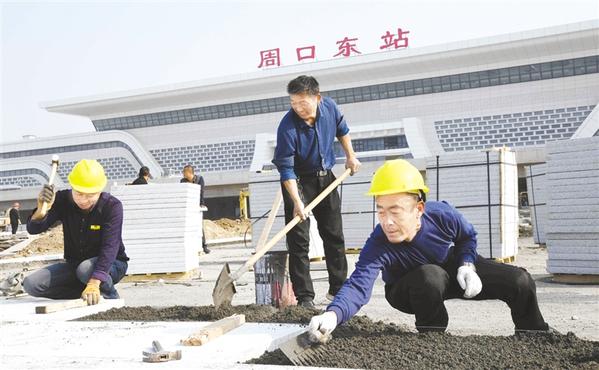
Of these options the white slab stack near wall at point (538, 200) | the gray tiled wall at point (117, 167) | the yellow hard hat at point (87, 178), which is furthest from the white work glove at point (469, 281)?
the gray tiled wall at point (117, 167)

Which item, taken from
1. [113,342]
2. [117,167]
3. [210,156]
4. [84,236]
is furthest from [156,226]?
[117,167]

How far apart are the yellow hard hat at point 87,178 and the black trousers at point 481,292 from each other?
239cm

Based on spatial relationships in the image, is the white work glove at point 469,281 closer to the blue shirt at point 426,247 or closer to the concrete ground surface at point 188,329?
the blue shirt at point 426,247

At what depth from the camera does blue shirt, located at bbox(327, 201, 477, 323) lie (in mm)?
3012

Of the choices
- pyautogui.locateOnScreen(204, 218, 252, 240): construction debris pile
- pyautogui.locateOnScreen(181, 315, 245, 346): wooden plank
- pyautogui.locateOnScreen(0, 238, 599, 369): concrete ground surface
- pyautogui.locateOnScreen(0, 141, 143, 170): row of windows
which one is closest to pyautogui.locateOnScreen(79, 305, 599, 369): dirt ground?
pyautogui.locateOnScreen(0, 238, 599, 369): concrete ground surface

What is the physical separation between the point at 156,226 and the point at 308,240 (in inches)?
164

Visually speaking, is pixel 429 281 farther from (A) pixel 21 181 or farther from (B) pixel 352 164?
(A) pixel 21 181

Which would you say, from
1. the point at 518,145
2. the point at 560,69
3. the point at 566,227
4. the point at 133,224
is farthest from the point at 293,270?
the point at 560,69

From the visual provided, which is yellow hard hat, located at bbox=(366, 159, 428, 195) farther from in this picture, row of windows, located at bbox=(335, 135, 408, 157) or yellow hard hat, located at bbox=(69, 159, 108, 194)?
row of windows, located at bbox=(335, 135, 408, 157)

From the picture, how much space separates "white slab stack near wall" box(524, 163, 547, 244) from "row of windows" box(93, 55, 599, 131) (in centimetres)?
2503

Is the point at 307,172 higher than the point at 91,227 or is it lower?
higher

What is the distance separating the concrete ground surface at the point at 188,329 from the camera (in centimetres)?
283

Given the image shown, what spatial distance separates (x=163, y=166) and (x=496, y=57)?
83.6ft

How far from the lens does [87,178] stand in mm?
4461
